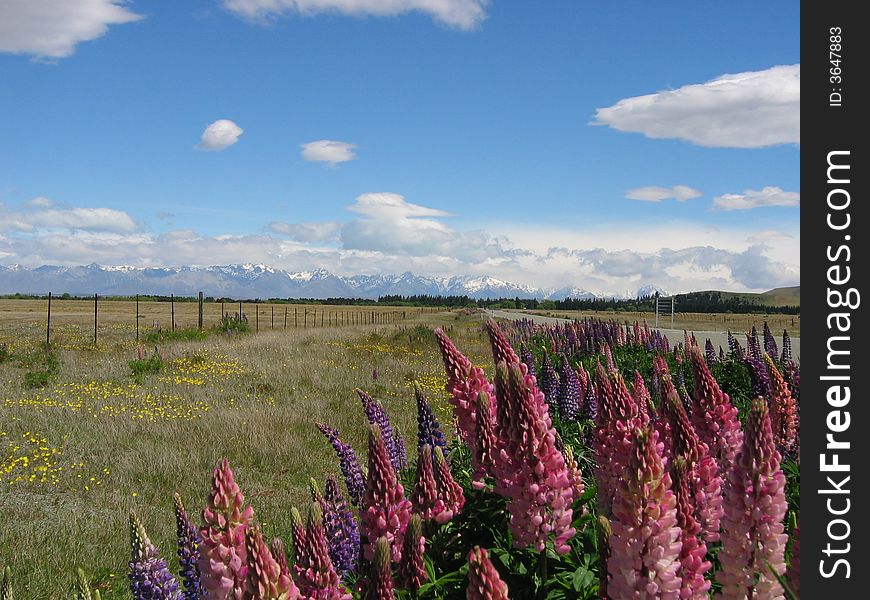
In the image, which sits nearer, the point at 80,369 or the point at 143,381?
the point at 143,381

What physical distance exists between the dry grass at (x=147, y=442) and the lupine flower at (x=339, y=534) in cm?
358

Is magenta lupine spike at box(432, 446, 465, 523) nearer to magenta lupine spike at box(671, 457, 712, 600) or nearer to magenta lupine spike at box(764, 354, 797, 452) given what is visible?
magenta lupine spike at box(671, 457, 712, 600)

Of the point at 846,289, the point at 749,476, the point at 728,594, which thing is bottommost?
the point at 728,594

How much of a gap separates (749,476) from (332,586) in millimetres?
1249

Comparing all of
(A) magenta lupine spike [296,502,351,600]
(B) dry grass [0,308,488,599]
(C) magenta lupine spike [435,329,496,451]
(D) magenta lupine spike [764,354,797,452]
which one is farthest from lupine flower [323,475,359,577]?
(B) dry grass [0,308,488,599]

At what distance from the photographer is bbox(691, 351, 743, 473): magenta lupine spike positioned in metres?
2.96

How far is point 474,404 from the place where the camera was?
2736 mm

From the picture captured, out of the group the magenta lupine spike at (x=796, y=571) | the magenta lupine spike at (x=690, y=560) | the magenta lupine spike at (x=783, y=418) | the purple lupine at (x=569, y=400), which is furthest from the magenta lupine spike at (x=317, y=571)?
the purple lupine at (x=569, y=400)

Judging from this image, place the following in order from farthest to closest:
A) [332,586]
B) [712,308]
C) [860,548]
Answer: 1. [712,308]
2. [332,586]
3. [860,548]

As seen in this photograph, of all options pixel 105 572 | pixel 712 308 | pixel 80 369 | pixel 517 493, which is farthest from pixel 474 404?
pixel 712 308

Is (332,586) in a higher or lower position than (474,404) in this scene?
lower

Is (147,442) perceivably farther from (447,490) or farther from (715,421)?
(715,421)

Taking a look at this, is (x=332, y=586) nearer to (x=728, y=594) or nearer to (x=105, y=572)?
(x=728, y=594)

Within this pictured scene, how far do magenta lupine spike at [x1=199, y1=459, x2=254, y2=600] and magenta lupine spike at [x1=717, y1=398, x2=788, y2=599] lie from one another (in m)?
1.26
